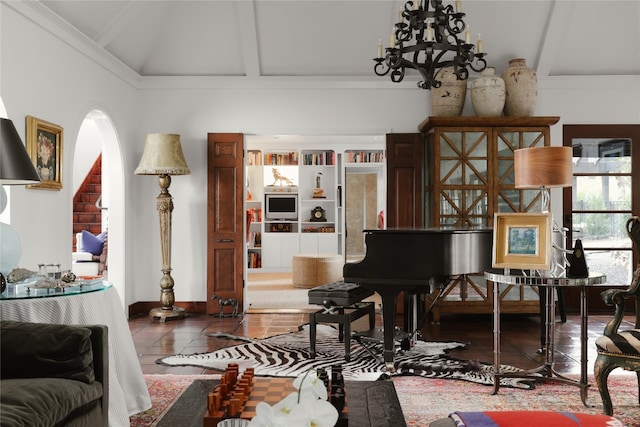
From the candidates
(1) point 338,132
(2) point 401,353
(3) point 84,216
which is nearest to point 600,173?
(1) point 338,132

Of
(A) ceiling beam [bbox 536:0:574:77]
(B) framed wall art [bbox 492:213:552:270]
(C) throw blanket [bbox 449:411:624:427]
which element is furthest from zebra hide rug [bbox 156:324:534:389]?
(A) ceiling beam [bbox 536:0:574:77]

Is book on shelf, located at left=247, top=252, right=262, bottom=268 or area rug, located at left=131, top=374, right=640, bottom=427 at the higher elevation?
book on shelf, located at left=247, top=252, right=262, bottom=268

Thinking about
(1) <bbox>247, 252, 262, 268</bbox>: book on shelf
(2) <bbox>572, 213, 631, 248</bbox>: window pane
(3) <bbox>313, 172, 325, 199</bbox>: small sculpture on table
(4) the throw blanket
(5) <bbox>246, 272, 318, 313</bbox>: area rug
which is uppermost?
(3) <bbox>313, 172, 325, 199</bbox>: small sculpture on table

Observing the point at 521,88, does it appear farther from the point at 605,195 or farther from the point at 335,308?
the point at 335,308

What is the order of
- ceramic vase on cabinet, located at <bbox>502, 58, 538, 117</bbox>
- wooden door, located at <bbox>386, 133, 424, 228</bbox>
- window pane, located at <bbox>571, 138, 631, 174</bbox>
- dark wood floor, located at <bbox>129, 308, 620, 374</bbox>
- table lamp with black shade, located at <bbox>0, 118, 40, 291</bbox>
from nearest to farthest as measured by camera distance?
table lamp with black shade, located at <bbox>0, 118, 40, 291</bbox>
dark wood floor, located at <bbox>129, 308, 620, 374</bbox>
ceramic vase on cabinet, located at <bbox>502, 58, 538, 117</bbox>
wooden door, located at <bbox>386, 133, 424, 228</bbox>
window pane, located at <bbox>571, 138, 631, 174</bbox>

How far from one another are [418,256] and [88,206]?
8095 millimetres

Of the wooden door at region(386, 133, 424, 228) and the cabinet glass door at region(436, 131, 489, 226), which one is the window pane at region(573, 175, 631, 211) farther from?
the wooden door at region(386, 133, 424, 228)

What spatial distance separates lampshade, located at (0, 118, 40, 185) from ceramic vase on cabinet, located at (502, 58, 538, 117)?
16.3 feet

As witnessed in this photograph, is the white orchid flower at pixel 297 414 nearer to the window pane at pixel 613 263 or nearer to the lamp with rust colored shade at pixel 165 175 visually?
the lamp with rust colored shade at pixel 165 175

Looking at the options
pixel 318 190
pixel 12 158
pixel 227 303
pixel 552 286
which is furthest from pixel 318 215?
pixel 12 158

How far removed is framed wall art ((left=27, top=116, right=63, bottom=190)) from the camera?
175 inches

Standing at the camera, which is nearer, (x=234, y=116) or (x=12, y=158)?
(x=12, y=158)

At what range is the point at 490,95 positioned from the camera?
6297 mm

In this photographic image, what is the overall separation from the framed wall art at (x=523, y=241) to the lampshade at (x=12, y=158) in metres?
2.74
